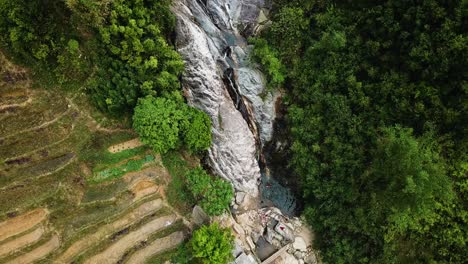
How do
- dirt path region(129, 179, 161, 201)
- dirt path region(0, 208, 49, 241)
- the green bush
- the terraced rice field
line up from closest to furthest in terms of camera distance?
dirt path region(0, 208, 49, 241)
the terraced rice field
the green bush
dirt path region(129, 179, 161, 201)

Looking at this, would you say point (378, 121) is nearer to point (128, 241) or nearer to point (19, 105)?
point (128, 241)

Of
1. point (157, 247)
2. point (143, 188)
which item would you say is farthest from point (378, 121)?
point (157, 247)

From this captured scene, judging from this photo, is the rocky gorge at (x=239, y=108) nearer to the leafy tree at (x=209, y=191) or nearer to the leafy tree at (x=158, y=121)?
the leafy tree at (x=209, y=191)

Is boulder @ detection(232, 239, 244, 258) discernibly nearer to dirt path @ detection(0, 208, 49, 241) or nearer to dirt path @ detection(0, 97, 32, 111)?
dirt path @ detection(0, 208, 49, 241)

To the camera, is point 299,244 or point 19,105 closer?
point 19,105

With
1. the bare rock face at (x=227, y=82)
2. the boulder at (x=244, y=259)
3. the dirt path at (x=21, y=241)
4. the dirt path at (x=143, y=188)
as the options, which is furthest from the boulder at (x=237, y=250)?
the dirt path at (x=21, y=241)

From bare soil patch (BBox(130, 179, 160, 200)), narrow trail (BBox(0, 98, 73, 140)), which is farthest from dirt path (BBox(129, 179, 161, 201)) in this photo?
narrow trail (BBox(0, 98, 73, 140))
